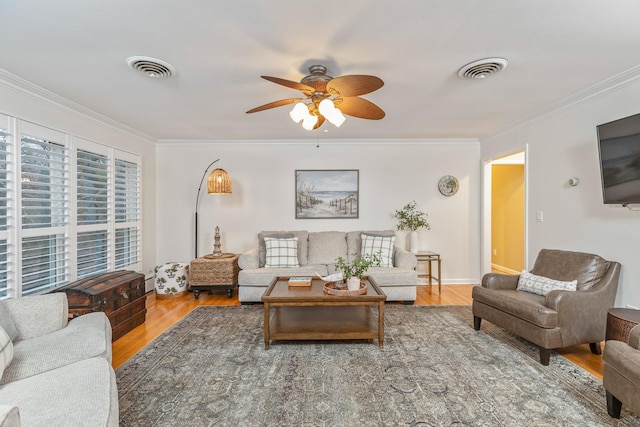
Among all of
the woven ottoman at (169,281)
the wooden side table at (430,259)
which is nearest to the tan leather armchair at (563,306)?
the wooden side table at (430,259)

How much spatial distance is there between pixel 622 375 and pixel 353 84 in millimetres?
2263

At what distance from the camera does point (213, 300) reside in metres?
4.30

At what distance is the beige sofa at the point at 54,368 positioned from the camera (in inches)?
48.3

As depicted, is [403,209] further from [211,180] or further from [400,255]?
[211,180]

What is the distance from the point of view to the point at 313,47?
2.12m

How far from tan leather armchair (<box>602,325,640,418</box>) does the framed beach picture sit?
358cm

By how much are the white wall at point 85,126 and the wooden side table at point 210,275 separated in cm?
100

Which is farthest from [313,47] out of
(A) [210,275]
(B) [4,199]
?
(A) [210,275]

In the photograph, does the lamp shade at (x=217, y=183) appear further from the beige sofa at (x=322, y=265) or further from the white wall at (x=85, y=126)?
the white wall at (x=85, y=126)

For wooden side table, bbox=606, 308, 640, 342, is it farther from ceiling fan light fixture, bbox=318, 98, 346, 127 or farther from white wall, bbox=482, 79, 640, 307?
ceiling fan light fixture, bbox=318, 98, 346, 127

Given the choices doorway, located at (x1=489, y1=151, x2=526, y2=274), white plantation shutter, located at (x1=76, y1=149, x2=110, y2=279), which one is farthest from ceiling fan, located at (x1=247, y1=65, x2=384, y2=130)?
doorway, located at (x1=489, y1=151, x2=526, y2=274)

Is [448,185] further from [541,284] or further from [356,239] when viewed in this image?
[541,284]

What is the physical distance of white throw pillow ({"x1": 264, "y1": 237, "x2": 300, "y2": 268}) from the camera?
14.3 feet

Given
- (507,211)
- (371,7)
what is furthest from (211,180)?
(507,211)
